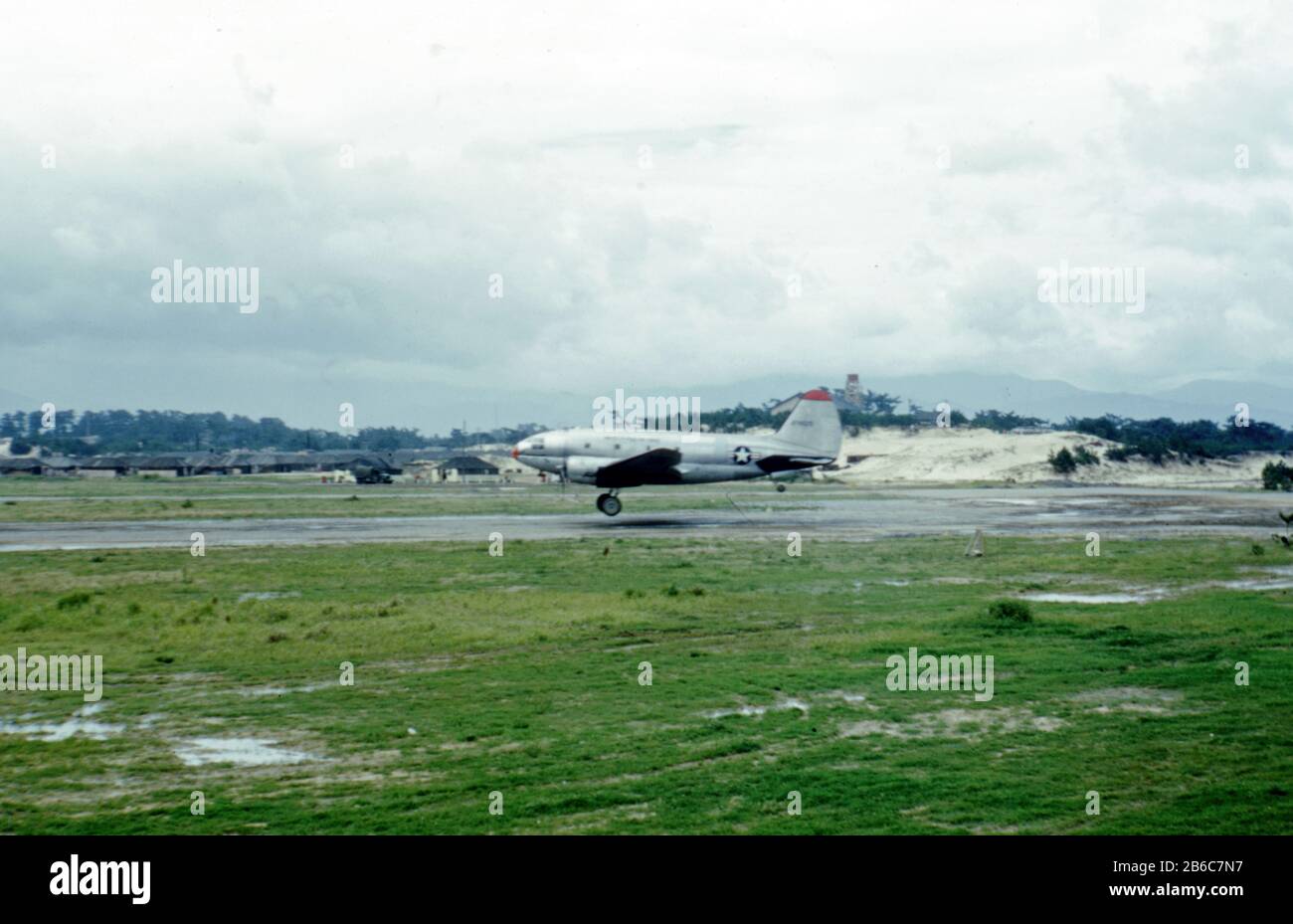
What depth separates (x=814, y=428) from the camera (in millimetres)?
54469

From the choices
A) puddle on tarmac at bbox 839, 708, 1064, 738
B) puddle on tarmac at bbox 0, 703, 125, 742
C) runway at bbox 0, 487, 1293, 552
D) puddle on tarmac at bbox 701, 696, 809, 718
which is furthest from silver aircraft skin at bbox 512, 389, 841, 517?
puddle on tarmac at bbox 0, 703, 125, 742

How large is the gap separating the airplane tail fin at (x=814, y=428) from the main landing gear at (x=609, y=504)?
410 inches

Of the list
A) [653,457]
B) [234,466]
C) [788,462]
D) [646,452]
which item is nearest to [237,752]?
[653,457]

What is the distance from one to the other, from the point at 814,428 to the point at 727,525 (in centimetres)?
1182

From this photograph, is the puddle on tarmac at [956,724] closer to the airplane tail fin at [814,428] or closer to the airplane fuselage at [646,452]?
the airplane fuselage at [646,452]

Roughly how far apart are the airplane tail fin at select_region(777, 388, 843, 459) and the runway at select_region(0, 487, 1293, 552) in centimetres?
375

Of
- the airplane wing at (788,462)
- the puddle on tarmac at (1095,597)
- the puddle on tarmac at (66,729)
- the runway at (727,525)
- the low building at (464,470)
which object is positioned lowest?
the puddle on tarmac at (66,729)

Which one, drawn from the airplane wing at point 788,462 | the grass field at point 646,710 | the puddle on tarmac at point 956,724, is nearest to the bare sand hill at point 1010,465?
the airplane wing at point 788,462

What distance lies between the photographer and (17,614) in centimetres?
2244

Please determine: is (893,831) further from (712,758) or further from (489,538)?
(489,538)

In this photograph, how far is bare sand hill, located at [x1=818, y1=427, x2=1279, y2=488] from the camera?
110 m

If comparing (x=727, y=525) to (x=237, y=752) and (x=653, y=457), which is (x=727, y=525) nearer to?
(x=653, y=457)

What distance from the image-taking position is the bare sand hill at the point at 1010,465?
110 meters

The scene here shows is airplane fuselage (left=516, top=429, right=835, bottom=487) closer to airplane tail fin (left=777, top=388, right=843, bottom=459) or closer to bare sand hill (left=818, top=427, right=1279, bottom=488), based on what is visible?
airplane tail fin (left=777, top=388, right=843, bottom=459)
